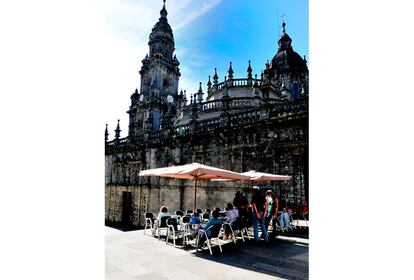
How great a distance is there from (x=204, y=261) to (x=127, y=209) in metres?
20.7

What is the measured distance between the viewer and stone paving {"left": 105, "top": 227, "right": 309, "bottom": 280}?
14.4 feet

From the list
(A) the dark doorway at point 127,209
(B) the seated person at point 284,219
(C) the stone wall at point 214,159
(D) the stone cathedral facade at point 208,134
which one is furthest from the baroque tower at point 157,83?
(B) the seated person at point 284,219

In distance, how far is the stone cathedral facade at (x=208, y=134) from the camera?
12.2m

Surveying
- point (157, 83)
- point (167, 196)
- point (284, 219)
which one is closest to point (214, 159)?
point (167, 196)

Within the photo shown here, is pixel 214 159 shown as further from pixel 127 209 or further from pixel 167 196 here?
pixel 127 209

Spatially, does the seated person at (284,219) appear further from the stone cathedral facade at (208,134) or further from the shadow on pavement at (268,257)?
the stone cathedral facade at (208,134)

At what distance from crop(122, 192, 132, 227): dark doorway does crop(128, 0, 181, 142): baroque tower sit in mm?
7165

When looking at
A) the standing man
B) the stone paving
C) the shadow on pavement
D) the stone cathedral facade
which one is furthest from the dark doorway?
the standing man

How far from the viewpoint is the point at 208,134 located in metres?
16.1
